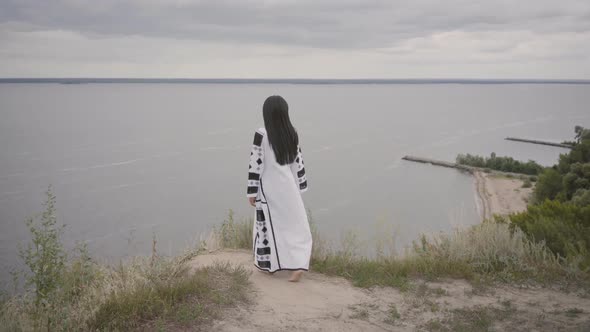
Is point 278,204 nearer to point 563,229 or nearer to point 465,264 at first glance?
point 465,264

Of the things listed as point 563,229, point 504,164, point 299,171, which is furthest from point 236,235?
point 504,164

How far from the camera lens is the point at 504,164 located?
5275 centimetres

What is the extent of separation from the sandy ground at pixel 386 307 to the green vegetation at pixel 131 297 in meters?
0.28

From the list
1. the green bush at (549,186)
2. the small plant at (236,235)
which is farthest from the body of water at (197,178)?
the green bush at (549,186)

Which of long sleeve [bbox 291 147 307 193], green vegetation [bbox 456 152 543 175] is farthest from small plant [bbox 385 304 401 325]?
green vegetation [bbox 456 152 543 175]

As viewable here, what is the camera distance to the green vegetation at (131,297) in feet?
15.4

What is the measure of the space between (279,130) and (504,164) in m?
52.0

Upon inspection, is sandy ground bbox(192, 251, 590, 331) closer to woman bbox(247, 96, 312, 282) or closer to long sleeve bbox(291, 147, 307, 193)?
woman bbox(247, 96, 312, 282)

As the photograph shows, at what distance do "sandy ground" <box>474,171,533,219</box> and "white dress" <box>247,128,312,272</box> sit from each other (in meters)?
28.2

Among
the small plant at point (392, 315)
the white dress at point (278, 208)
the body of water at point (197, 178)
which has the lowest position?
the body of water at point (197, 178)

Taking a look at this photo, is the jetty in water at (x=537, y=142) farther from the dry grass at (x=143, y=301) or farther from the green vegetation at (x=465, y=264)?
the dry grass at (x=143, y=301)

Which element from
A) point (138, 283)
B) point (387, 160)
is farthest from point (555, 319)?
point (387, 160)

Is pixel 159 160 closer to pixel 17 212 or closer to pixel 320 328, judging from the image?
pixel 17 212

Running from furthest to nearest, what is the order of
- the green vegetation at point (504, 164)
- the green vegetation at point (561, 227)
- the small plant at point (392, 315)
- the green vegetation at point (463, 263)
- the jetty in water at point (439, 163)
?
the jetty in water at point (439, 163) < the green vegetation at point (504, 164) < the green vegetation at point (561, 227) < the green vegetation at point (463, 263) < the small plant at point (392, 315)
